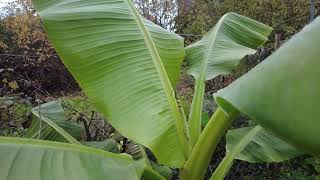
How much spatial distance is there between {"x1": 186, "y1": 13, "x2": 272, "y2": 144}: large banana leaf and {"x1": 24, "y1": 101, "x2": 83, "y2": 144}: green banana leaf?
512 mm

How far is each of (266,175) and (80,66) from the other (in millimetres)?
1541

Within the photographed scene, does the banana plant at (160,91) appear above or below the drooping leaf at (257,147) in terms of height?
above

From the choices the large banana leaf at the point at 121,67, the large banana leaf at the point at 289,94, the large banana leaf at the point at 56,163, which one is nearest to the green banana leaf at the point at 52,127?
the large banana leaf at the point at 121,67

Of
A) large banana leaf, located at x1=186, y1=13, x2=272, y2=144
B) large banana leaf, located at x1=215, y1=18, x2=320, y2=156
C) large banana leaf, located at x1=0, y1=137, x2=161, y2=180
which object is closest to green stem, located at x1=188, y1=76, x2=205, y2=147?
large banana leaf, located at x1=186, y1=13, x2=272, y2=144

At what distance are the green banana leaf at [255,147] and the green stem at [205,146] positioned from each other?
183mm

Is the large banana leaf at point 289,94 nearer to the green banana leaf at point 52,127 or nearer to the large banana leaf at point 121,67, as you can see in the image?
the large banana leaf at point 121,67

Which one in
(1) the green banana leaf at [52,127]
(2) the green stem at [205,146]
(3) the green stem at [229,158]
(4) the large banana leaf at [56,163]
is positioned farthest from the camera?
(1) the green banana leaf at [52,127]

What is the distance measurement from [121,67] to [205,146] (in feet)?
1.23

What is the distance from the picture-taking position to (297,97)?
1.86ft

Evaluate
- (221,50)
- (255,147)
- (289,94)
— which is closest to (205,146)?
(255,147)

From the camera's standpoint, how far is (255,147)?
1647mm

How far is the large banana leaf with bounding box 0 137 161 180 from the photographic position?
3.14 ft

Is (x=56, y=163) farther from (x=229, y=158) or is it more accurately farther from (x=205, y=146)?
(x=229, y=158)

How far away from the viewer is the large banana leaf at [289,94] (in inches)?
21.0
